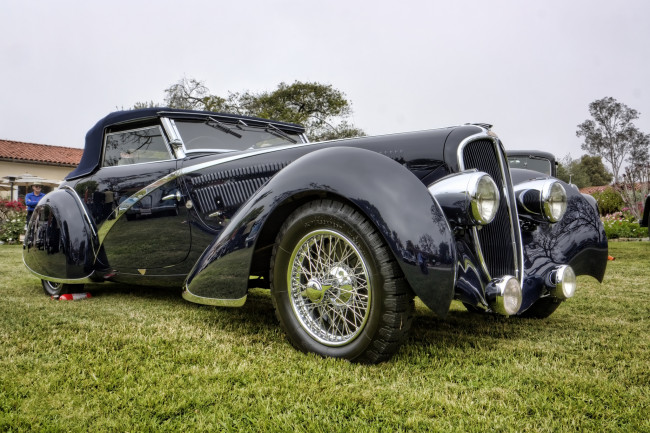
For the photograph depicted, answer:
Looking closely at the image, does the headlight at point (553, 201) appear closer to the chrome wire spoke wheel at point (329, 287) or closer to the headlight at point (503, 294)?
the headlight at point (503, 294)

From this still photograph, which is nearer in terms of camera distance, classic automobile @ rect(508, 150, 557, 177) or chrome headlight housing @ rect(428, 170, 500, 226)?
chrome headlight housing @ rect(428, 170, 500, 226)

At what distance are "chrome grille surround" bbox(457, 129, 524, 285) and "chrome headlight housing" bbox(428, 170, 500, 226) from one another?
247 mm

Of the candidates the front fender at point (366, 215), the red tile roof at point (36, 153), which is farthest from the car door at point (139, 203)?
the red tile roof at point (36, 153)

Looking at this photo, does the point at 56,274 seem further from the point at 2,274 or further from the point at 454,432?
the point at 454,432

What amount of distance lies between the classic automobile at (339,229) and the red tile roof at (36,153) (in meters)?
23.1

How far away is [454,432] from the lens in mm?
1600

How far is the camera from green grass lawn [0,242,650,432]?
5.58 feet

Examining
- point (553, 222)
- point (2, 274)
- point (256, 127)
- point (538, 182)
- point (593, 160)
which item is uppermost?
point (256, 127)

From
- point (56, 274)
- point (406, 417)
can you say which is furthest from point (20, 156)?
point (406, 417)

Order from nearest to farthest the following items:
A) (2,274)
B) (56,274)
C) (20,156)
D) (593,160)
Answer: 1. (56,274)
2. (2,274)
3. (20,156)
4. (593,160)

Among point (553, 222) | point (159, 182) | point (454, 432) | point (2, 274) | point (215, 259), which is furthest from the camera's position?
point (2, 274)

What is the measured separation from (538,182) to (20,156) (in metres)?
26.3

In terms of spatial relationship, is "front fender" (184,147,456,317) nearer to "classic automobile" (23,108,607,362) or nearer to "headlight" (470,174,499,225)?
"classic automobile" (23,108,607,362)

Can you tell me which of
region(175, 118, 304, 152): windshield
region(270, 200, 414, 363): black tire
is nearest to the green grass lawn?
region(270, 200, 414, 363): black tire
